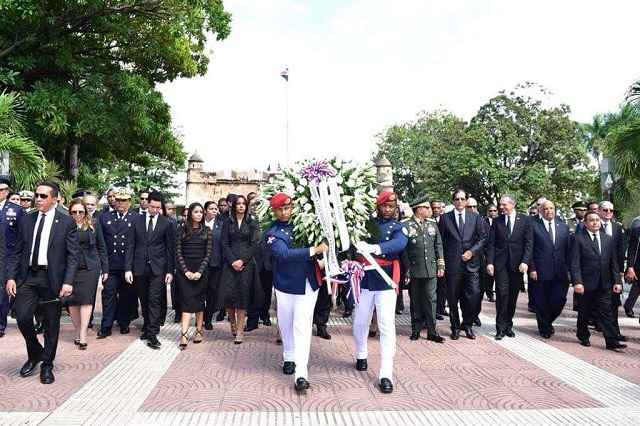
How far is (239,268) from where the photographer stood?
25.1 ft

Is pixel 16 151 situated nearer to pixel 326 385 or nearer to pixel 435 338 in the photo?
pixel 326 385

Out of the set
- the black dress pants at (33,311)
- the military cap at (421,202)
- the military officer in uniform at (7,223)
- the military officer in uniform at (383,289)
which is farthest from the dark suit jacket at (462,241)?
the military officer in uniform at (7,223)

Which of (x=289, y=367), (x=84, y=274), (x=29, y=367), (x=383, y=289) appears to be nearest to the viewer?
(x=383, y=289)

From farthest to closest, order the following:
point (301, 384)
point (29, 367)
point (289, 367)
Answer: point (289, 367) → point (29, 367) → point (301, 384)

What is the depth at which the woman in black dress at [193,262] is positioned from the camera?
24.2 feet

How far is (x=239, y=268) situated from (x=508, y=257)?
3833 millimetres

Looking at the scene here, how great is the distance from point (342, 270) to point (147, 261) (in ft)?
11.0

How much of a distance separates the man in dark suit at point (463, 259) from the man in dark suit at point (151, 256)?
393cm

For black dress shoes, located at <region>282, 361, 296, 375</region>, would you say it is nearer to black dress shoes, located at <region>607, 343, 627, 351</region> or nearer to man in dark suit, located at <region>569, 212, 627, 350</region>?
man in dark suit, located at <region>569, 212, 627, 350</region>

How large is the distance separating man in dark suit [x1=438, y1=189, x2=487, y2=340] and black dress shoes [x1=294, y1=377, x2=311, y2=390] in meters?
3.29

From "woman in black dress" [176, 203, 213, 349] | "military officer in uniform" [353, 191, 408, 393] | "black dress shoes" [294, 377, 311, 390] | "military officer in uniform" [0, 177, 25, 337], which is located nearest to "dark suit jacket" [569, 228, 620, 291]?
"military officer in uniform" [353, 191, 408, 393]

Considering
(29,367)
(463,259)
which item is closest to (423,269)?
(463,259)

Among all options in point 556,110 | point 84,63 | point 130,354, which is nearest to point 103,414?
point 130,354

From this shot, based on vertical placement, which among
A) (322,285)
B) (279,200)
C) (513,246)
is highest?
(279,200)
